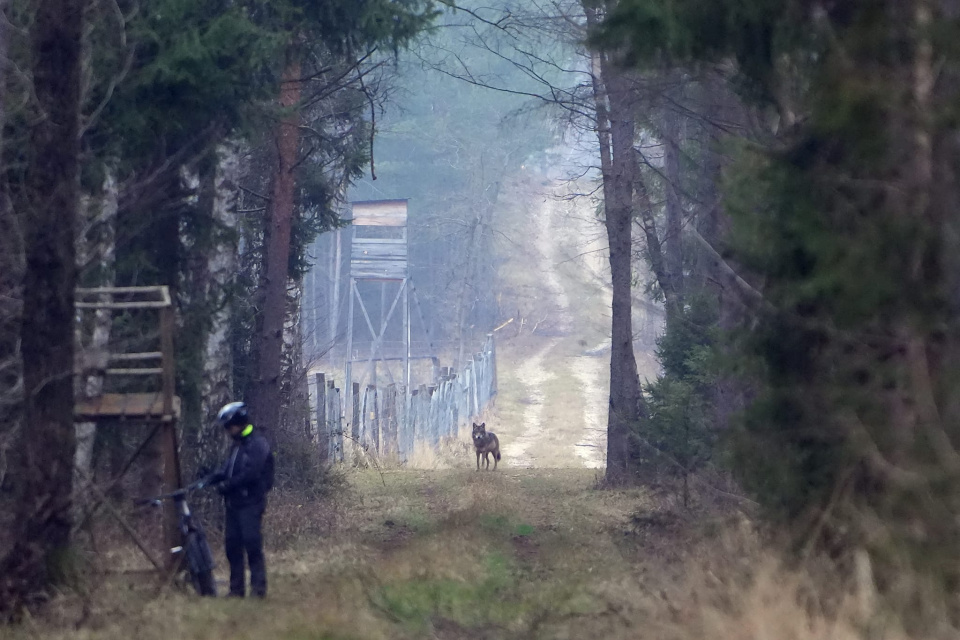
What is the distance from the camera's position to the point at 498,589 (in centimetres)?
891

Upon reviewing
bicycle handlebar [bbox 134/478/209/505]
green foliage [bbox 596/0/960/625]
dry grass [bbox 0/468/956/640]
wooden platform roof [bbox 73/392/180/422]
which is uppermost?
green foliage [bbox 596/0/960/625]

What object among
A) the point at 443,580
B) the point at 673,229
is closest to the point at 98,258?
the point at 443,580

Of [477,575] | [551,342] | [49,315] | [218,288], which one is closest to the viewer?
[49,315]

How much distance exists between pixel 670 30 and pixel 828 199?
5.18ft

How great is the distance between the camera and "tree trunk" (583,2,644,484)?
18000 mm

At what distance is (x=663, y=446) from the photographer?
1631 cm

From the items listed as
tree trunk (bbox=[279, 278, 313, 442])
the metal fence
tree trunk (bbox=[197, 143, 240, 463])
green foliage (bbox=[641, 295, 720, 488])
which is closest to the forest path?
the metal fence

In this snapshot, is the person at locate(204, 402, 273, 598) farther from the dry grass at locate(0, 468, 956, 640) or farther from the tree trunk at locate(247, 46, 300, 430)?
the tree trunk at locate(247, 46, 300, 430)

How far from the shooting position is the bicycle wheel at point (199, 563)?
7961 mm

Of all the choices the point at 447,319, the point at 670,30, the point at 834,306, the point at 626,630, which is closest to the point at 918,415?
the point at 834,306

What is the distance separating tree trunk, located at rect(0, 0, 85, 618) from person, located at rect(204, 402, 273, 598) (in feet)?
3.68

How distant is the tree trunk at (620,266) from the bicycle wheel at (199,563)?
1022cm

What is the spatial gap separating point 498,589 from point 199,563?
242 centimetres

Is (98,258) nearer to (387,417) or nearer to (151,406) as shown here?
(151,406)
